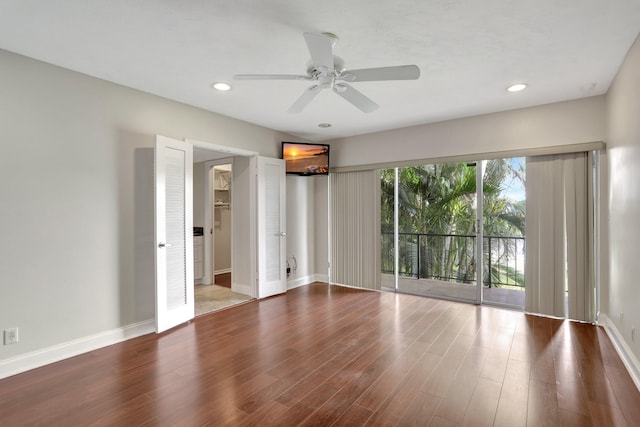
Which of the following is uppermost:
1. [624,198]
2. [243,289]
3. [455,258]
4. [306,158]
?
[306,158]

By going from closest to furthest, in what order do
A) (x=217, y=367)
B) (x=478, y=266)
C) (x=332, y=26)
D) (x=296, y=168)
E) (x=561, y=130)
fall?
(x=332, y=26)
(x=217, y=367)
(x=561, y=130)
(x=478, y=266)
(x=296, y=168)

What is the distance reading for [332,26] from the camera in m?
2.21

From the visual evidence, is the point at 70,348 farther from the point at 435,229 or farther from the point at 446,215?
the point at 446,215

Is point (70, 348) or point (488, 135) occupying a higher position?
point (488, 135)

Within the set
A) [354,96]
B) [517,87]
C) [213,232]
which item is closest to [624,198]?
[517,87]

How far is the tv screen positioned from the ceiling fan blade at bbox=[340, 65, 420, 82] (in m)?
2.76

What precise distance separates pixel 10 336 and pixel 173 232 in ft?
4.94

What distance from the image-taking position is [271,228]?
492cm

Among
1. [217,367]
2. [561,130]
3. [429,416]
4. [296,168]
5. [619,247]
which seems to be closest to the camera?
[429,416]

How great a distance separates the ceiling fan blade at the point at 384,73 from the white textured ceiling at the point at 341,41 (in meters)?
0.24

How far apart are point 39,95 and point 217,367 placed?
2737 millimetres

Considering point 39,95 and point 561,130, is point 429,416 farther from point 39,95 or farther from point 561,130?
point 39,95

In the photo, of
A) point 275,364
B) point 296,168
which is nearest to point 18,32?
point 275,364

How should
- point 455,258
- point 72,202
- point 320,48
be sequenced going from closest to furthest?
point 320,48 → point 72,202 → point 455,258
